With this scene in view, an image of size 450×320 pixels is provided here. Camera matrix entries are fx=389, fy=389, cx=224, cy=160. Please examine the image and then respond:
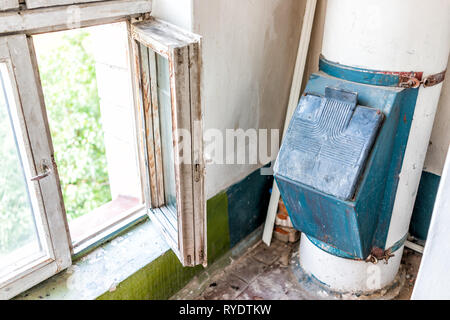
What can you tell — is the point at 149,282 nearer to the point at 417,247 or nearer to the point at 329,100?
the point at 329,100

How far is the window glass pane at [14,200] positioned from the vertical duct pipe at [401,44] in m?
1.52

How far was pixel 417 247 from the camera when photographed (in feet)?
8.79

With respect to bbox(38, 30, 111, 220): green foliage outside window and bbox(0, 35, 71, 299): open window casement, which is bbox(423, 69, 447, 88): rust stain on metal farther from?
bbox(38, 30, 111, 220): green foliage outside window

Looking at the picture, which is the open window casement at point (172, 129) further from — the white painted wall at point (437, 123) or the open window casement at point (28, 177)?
the white painted wall at point (437, 123)

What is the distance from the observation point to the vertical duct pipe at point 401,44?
5.59 feet

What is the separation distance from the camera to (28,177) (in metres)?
1.76

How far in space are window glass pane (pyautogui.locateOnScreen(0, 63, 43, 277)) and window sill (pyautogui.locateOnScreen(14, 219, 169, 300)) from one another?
7.3 inches

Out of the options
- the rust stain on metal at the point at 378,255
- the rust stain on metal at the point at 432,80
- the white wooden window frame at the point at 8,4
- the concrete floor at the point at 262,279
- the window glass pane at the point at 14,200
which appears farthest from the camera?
the concrete floor at the point at 262,279

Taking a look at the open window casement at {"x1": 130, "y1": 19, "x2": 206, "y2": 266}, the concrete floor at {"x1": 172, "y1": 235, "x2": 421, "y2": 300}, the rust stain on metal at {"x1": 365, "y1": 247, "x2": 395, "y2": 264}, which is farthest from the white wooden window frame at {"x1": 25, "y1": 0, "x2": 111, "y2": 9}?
the rust stain on metal at {"x1": 365, "y1": 247, "x2": 395, "y2": 264}

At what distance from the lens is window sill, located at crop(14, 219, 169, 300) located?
1.94m

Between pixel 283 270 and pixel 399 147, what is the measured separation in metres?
1.18

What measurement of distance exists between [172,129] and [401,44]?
1093 mm

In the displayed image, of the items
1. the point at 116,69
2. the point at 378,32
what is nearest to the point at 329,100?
the point at 378,32

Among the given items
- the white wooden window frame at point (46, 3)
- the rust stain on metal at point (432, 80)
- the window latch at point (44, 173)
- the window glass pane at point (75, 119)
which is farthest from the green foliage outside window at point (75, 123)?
the rust stain on metal at point (432, 80)
